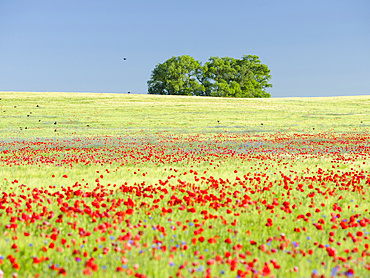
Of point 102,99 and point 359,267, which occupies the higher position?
point 102,99

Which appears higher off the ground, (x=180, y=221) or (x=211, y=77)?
(x=211, y=77)

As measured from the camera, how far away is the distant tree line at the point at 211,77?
9862cm

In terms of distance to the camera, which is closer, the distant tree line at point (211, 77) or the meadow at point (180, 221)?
the meadow at point (180, 221)

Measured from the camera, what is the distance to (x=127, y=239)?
5.08 metres

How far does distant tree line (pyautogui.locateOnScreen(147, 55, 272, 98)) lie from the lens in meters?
98.6

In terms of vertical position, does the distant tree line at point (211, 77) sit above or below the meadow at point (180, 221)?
above

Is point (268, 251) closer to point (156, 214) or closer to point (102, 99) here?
point (156, 214)

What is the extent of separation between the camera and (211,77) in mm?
103062

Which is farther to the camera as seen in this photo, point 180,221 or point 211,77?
point 211,77

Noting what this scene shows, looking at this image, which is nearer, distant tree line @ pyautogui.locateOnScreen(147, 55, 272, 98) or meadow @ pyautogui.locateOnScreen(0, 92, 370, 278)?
meadow @ pyautogui.locateOnScreen(0, 92, 370, 278)

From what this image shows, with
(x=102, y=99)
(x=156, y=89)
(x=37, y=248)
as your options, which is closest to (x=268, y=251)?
(x=37, y=248)

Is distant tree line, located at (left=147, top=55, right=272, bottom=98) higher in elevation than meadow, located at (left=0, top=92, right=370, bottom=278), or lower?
higher

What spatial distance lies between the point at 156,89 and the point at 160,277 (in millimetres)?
102318

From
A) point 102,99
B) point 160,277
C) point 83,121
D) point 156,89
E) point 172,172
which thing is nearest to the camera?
point 160,277
